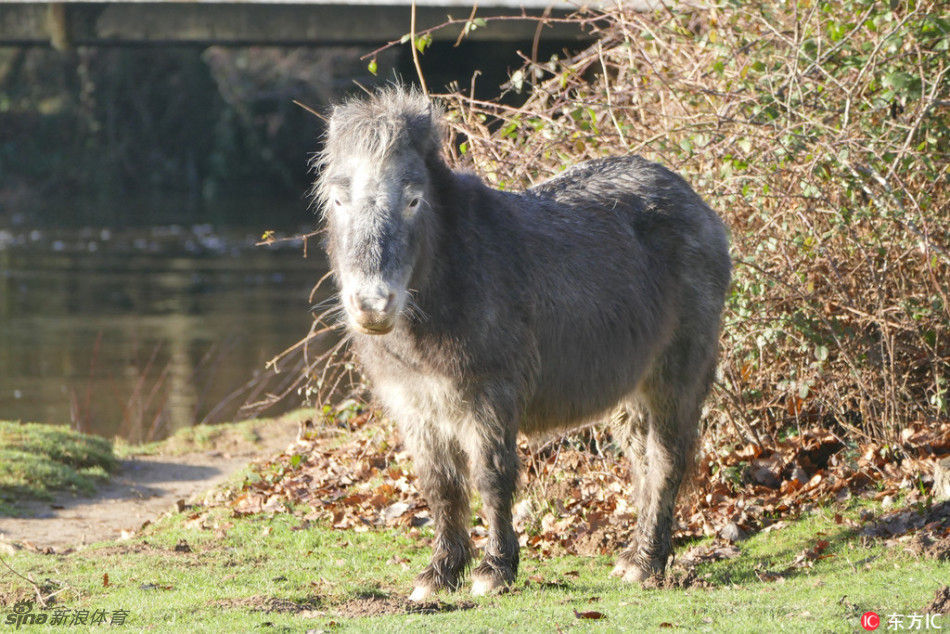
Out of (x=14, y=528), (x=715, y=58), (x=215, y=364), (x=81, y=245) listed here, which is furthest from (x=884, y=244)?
(x=81, y=245)

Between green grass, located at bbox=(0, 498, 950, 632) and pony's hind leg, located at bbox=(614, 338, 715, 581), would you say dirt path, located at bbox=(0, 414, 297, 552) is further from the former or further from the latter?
pony's hind leg, located at bbox=(614, 338, 715, 581)

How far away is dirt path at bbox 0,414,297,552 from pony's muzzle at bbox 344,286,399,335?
3971 millimetres

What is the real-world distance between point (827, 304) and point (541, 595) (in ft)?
10.5

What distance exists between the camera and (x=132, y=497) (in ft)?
30.6

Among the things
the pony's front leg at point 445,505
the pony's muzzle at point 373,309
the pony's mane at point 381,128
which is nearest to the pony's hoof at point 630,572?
the pony's front leg at point 445,505

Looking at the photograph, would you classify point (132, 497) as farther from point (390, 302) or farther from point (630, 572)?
point (390, 302)

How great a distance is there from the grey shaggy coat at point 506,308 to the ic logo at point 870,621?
5.11 ft

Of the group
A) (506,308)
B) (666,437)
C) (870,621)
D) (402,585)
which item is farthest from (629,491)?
(870,621)

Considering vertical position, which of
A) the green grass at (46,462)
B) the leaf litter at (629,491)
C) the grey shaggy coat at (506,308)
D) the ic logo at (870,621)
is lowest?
the green grass at (46,462)

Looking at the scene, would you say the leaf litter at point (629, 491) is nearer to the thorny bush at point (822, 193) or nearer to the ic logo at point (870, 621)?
the thorny bush at point (822, 193)

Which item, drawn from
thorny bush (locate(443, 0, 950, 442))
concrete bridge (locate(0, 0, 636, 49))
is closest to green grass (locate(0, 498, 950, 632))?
thorny bush (locate(443, 0, 950, 442))

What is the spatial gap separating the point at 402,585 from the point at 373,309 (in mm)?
2079

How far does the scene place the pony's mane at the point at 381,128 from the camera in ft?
15.7

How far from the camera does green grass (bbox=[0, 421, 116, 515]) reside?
8.94m
